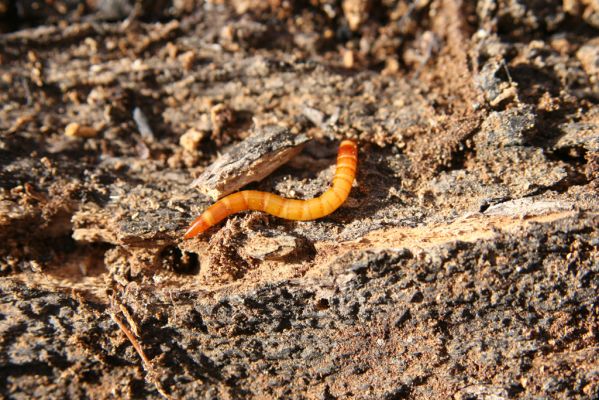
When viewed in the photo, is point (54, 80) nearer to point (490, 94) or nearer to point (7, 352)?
point (7, 352)

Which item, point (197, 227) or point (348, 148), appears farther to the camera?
point (348, 148)

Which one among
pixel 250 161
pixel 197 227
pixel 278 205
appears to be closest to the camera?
pixel 197 227

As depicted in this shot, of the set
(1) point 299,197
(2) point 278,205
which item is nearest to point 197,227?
(2) point 278,205

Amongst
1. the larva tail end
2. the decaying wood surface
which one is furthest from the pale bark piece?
the larva tail end

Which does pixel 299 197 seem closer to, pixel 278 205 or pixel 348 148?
pixel 278 205

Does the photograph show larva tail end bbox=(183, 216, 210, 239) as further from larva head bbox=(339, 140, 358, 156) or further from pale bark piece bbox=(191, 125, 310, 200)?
larva head bbox=(339, 140, 358, 156)

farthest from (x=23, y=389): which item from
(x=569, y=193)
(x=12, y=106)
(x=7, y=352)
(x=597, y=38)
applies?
(x=597, y=38)

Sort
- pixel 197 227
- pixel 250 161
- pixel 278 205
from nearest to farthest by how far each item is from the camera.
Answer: pixel 197 227 < pixel 278 205 < pixel 250 161
